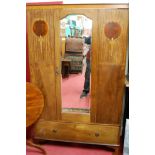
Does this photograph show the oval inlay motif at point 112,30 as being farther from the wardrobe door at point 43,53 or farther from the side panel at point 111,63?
the wardrobe door at point 43,53

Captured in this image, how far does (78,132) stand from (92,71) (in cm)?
75

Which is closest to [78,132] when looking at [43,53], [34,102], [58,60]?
[34,102]

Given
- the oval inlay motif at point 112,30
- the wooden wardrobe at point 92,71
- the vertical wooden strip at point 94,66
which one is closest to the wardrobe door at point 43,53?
the wooden wardrobe at point 92,71

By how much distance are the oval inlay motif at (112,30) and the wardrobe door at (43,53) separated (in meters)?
0.60

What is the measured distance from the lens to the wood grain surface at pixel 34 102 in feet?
8.22

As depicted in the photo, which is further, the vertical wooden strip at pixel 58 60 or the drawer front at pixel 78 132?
the drawer front at pixel 78 132

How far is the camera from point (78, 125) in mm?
2658

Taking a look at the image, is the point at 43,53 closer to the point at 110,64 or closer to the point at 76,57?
the point at 76,57

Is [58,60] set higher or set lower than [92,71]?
higher

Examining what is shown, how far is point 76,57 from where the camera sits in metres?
2.45
